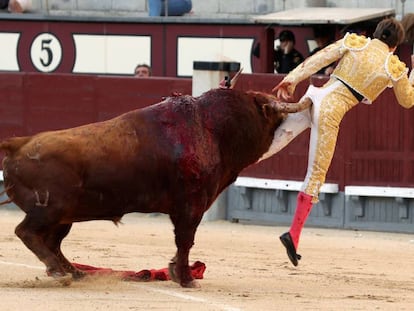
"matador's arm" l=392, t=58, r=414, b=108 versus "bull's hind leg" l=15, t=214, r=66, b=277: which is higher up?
"matador's arm" l=392, t=58, r=414, b=108

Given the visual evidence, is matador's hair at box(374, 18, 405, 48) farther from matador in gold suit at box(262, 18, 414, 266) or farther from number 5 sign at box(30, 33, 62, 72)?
number 5 sign at box(30, 33, 62, 72)

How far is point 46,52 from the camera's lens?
1720 centimetres

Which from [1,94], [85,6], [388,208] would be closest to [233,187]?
[388,208]

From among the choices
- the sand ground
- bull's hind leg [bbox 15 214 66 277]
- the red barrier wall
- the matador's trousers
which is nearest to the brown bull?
bull's hind leg [bbox 15 214 66 277]

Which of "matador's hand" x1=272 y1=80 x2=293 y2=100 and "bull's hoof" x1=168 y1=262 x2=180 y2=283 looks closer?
"bull's hoof" x1=168 y1=262 x2=180 y2=283

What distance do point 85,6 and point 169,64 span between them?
169 cm

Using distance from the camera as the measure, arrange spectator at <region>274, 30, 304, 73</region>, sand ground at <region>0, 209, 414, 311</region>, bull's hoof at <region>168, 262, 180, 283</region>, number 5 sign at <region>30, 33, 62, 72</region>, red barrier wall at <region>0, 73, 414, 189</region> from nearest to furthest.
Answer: sand ground at <region>0, 209, 414, 311</region>
bull's hoof at <region>168, 262, 180, 283</region>
red barrier wall at <region>0, 73, 414, 189</region>
spectator at <region>274, 30, 304, 73</region>
number 5 sign at <region>30, 33, 62, 72</region>

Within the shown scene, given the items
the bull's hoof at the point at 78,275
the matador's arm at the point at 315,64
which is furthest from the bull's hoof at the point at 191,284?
the matador's arm at the point at 315,64

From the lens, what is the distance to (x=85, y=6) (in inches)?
701

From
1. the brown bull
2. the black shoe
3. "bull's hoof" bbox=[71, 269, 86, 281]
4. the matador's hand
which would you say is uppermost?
the matador's hand

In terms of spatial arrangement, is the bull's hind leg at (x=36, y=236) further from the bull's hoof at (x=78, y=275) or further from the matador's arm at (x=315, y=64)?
the matador's arm at (x=315, y=64)

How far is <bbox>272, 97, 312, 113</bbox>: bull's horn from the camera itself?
30.0ft

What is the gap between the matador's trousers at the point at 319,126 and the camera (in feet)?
30.4

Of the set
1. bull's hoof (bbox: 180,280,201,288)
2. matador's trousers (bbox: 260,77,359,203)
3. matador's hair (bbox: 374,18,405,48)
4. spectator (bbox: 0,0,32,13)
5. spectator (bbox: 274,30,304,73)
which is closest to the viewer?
bull's hoof (bbox: 180,280,201,288)
